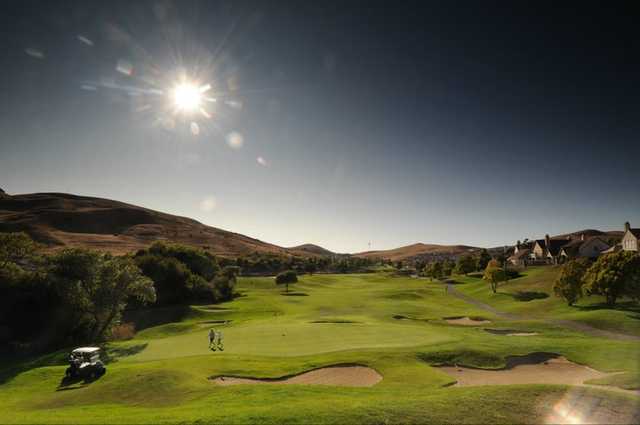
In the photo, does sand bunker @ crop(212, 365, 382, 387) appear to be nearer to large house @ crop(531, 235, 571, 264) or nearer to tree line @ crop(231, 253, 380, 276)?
large house @ crop(531, 235, 571, 264)

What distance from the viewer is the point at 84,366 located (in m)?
22.0

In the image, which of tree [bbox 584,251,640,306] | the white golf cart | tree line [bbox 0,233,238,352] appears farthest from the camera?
tree [bbox 584,251,640,306]

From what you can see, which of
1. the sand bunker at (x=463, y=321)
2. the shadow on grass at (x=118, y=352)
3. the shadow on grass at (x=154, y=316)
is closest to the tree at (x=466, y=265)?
the sand bunker at (x=463, y=321)

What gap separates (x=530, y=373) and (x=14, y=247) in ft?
166

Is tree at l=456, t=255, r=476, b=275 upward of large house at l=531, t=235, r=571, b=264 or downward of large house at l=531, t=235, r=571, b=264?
downward

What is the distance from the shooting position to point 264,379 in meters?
19.7

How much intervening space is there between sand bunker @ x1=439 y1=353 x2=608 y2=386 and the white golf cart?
22125 mm

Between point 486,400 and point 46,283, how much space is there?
146ft

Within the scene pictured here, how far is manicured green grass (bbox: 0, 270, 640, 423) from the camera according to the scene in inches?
461

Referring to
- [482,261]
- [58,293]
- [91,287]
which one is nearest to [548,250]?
[482,261]

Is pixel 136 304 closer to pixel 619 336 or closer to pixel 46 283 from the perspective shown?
pixel 46 283

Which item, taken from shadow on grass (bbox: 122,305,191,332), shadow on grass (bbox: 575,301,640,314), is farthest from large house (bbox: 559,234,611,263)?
shadow on grass (bbox: 122,305,191,332)

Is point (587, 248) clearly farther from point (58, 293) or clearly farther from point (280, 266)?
point (58, 293)

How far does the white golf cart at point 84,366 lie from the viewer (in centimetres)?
2184
